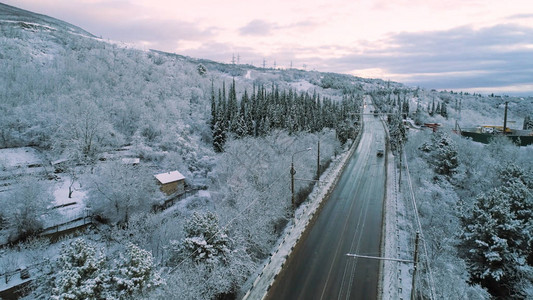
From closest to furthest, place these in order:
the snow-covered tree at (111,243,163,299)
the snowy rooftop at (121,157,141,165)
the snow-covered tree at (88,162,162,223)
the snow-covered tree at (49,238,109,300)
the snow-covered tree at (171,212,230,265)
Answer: the snow-covered tree at (49,238,109,300) → the snow-covered tree at (111,243,163,299) → the snow-covered tree at (171,212,230,265) → the snow-covered tree at (88,162,162,223) → the snowy rooftop at (121,157,141,165)

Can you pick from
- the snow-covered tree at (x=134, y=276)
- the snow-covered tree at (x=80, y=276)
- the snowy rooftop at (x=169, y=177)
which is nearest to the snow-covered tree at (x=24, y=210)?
the snow-covered tree at (x=80, y=276)

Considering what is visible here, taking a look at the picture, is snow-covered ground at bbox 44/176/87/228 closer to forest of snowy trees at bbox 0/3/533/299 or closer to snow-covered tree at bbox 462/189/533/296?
forest of snowy trees at bbox 0/3/533/299

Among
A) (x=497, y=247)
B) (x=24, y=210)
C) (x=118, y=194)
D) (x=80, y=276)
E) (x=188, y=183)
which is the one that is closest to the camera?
(x=80, y=276)

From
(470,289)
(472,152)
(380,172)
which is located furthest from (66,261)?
(472,152)

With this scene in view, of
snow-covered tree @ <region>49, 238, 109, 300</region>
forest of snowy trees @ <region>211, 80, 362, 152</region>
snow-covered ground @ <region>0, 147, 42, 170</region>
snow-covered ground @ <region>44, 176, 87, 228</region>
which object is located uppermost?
forest of snowy trees @ <region>211, 80, 362, 152</region>

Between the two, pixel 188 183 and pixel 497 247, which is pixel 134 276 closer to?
pixel 497 247

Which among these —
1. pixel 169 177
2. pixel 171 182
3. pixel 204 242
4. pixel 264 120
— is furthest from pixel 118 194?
pixel 264 120

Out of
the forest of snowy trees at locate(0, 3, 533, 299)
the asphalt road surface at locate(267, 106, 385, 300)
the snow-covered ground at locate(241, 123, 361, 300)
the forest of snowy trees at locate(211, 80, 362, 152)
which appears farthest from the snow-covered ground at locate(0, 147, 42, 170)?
the asphalt road surface at locate(267, 106, 385, 300)

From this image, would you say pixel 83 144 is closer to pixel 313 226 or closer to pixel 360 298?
pixel 313 226
